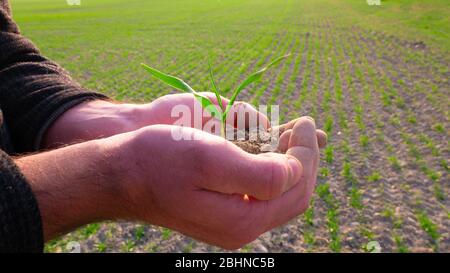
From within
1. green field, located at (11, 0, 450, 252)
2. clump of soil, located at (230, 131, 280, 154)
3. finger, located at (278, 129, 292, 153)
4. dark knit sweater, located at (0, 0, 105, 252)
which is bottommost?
green field, located at (11, 0, 450, 252)

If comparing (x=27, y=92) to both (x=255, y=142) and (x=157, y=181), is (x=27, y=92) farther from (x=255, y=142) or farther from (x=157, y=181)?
(x=255, y=142)

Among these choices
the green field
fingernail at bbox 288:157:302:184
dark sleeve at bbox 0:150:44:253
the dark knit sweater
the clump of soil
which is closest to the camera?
dark sleeve at bbox 0:150:44:253

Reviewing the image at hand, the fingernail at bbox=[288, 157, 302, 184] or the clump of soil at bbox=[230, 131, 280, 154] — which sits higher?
the fingernail at bbox=[288, 157, 302, 184]

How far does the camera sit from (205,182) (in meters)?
1.38

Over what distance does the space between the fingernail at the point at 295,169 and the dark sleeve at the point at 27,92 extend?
984 mm

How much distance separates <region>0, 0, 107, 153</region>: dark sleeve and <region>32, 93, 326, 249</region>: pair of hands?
450mm

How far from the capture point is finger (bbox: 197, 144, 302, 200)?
133 centimetres

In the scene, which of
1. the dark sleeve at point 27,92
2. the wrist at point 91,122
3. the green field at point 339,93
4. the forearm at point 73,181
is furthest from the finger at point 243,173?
the green field at point 339,93

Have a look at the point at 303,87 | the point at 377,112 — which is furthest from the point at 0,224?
the point at 303,87

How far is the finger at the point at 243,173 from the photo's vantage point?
4.38 feet

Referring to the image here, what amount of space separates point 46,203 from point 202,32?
22.5 meters

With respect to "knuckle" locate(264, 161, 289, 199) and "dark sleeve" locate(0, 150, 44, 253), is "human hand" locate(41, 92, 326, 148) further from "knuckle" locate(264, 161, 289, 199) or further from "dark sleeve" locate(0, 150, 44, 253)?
"dark sleeve" locate(0, 150, 44, 253)

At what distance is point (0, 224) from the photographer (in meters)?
1.06

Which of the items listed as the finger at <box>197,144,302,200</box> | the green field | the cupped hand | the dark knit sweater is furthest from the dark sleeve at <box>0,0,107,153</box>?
the green field
